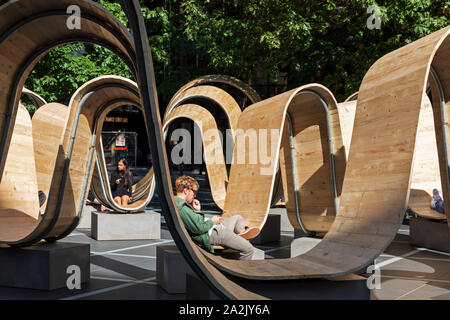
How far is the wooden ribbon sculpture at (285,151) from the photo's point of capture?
16.3 ft

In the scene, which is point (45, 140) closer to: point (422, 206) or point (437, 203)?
point (422, 206)

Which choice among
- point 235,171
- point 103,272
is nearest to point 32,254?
point 103,272

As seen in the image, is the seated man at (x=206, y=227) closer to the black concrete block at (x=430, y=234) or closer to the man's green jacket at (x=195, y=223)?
the man's green jacket at (x=195, y=223)

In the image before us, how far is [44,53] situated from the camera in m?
6.55

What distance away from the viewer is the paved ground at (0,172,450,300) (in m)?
6.09

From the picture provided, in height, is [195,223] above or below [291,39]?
below

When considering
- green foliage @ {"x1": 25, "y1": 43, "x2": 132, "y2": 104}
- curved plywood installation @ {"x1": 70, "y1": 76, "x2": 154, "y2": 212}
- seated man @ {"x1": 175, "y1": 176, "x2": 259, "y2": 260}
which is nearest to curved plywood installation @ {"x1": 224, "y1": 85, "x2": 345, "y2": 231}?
seated man @ {"x1": 175, "y1": 176, "x2": 259, "y2": 260}

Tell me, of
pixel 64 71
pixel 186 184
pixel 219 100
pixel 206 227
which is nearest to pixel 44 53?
pixel 186 184

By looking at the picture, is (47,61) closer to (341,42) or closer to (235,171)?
(341,42)

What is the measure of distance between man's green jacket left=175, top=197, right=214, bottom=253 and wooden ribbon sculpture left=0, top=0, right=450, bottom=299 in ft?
1.87

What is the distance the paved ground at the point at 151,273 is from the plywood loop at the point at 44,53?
87 centimetres

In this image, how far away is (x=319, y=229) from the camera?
8.14 m

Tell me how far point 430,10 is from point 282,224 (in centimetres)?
718

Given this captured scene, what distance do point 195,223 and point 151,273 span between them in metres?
1.65
